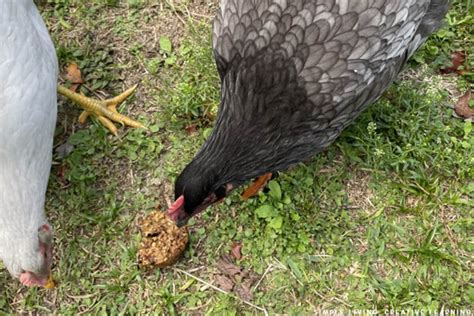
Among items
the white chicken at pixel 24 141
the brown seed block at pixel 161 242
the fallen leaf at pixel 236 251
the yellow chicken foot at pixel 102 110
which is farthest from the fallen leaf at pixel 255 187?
the white chicken at pixel 24 141

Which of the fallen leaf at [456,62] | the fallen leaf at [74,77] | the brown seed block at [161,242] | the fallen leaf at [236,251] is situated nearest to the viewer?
the brown seed block at [161,242]

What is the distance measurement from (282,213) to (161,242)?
640 millimetres

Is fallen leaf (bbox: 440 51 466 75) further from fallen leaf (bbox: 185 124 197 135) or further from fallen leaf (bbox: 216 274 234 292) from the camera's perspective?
fallen leaf (bbox: 216 274 234 292)

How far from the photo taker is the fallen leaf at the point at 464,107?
2.91 meters

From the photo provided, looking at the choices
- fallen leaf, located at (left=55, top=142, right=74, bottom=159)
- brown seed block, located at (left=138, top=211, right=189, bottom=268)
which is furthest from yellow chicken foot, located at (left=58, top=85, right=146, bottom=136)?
brown seed block, located at (left=138, top=211, right=189, bottom=268)

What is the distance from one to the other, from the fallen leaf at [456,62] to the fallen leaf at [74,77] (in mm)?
2099

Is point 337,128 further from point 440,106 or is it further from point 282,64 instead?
point 440,106

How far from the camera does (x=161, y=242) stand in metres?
2.65

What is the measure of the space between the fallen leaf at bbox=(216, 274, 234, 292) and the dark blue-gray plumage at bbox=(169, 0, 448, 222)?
1.70 ft

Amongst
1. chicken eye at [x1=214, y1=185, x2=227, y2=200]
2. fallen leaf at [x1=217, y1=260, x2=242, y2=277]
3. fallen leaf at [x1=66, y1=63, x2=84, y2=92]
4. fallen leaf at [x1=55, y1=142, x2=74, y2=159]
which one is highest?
chicken eye at [x1=214, y1=185, x2=227, y2=200]

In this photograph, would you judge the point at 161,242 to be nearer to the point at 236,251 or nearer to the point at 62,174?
the point at 236,251

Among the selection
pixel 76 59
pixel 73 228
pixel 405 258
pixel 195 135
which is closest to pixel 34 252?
pixel 73 228

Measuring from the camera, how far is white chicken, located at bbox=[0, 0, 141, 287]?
2340 millimetres

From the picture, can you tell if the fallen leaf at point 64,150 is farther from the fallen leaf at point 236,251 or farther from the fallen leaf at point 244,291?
the fallen leaf at point 244,291
